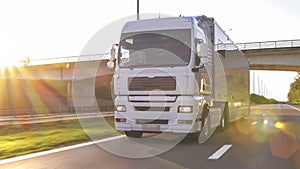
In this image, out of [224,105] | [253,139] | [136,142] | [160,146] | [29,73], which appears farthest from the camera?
[29,73]

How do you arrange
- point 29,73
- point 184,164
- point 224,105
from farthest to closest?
1. point 29,73
2. point 224,105
3. point 184,164

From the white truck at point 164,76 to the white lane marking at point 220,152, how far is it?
888 millimetres

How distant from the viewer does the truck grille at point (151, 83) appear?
10242 millimetres

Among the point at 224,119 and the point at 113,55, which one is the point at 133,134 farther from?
the point at 224,119

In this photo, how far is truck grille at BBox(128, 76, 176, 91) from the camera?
33.6ft

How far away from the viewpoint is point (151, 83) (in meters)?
10.4

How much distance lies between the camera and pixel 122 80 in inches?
424

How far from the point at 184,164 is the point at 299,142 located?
17.6 feet

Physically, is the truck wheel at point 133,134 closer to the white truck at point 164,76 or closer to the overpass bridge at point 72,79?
the white truck at point 164,76

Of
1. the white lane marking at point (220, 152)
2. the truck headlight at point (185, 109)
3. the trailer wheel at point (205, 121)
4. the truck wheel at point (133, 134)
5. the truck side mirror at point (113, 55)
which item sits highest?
the truck side mirror at point (113, 55)

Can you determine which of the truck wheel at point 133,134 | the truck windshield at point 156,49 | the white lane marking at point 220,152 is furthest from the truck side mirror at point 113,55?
the white lane marking at point 220,152

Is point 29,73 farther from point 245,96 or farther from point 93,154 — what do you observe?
point 93,154

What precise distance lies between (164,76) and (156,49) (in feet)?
2.87

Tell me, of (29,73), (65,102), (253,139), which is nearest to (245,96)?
(253,139)
